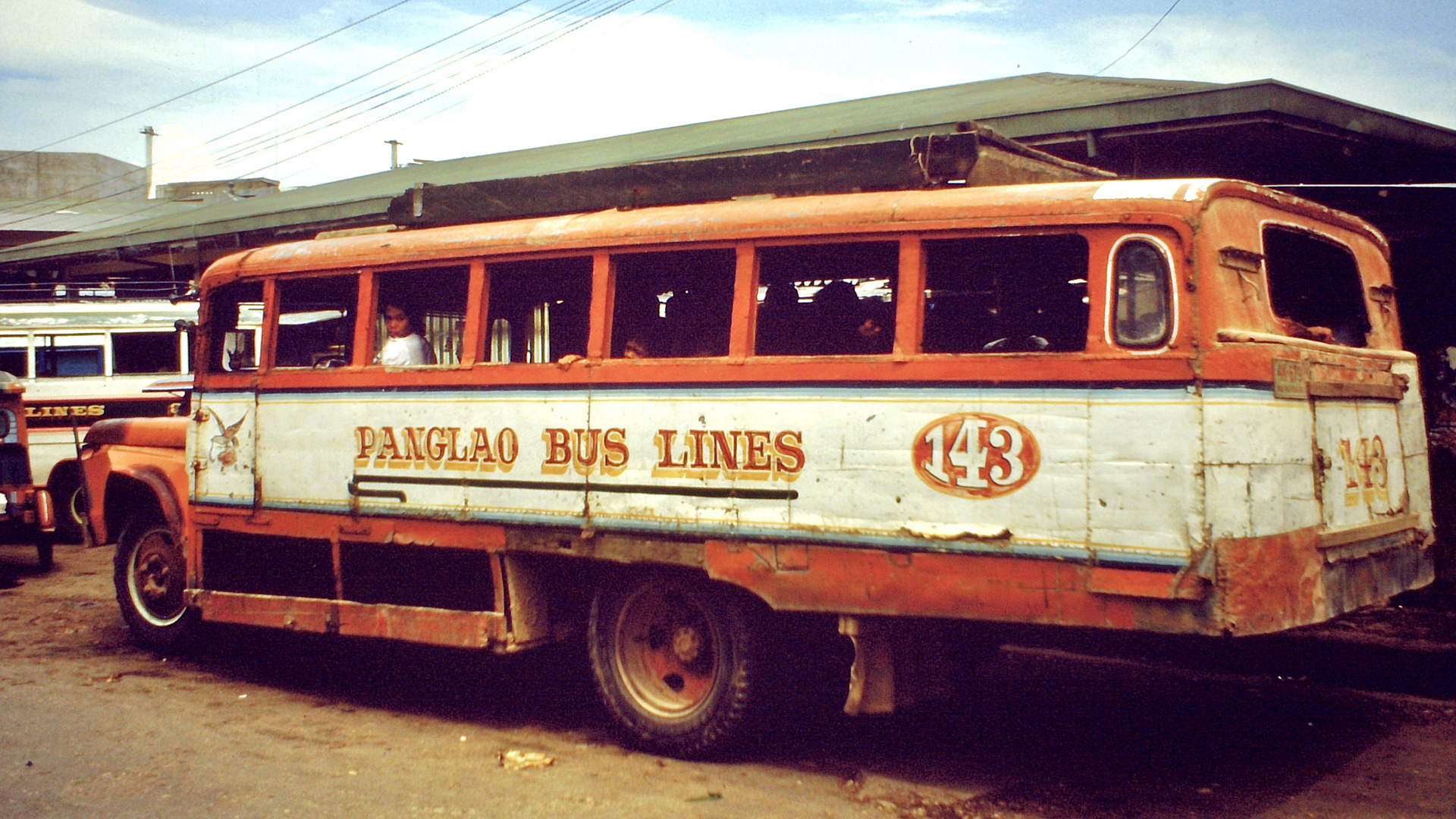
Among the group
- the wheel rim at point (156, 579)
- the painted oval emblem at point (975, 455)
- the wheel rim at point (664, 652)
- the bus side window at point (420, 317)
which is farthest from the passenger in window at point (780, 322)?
the wheel rim at point (156, 579)

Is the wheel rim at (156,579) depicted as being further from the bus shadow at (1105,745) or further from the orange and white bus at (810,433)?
the bus shadow at (1105,745)

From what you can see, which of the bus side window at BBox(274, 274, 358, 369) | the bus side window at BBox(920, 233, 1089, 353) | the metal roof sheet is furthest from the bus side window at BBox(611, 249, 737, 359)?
the metal roof sheet

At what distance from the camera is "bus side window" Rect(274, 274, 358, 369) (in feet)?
23.1

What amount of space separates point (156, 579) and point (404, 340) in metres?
2.88

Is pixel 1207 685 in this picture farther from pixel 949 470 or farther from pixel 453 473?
pixel 453 473

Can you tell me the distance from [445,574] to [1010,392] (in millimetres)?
3158

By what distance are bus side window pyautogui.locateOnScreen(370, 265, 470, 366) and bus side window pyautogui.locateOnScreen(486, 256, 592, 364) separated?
11.2 inches

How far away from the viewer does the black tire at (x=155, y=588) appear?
8023mm

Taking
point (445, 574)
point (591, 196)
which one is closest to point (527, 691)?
point (445, 574)

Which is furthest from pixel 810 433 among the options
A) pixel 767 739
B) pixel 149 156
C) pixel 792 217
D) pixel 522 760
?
pixel 149 156

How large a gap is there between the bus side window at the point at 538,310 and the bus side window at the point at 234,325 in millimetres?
1779

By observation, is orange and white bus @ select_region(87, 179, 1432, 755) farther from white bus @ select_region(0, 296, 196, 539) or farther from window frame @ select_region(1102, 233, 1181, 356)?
white bus @ select_region(0, 296, 196, 539)

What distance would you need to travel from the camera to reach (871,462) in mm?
5055

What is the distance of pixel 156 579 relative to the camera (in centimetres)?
823
